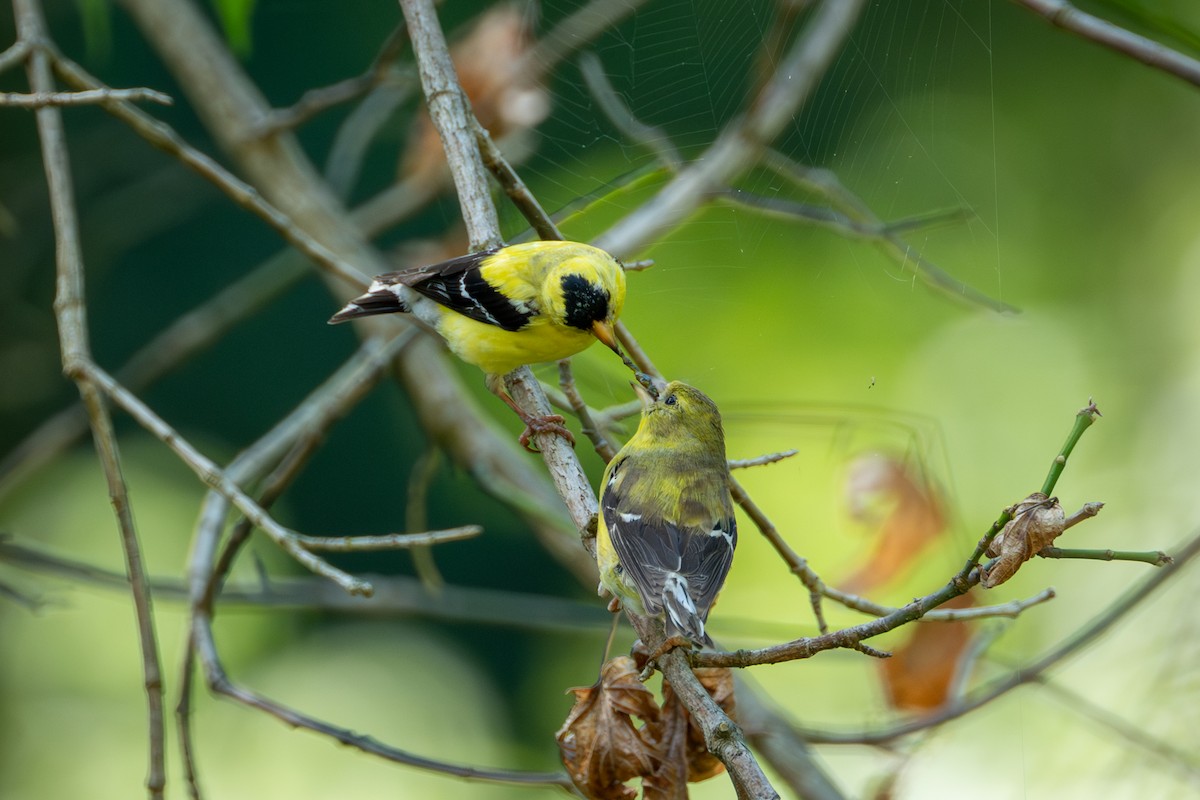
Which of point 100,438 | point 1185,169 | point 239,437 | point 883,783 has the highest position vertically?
point 1185,169

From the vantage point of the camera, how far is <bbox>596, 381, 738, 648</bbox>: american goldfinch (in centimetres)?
228

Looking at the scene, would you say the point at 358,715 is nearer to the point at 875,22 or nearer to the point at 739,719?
the point at 739,719

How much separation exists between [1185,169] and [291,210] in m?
5.71

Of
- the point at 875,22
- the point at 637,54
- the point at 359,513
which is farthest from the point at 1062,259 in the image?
the point at 359,513

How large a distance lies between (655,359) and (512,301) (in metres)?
1.54

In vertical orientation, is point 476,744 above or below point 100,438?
above

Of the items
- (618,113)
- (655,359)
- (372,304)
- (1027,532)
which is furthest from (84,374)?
(655,359)

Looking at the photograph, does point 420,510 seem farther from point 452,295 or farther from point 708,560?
point 708,560

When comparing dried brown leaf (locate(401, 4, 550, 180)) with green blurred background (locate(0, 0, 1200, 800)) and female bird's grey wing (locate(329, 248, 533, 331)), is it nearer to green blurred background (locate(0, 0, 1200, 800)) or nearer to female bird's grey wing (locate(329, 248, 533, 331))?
green blurred background (locate(0, 0, 1200, 800))

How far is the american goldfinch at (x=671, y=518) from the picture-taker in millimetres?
2279

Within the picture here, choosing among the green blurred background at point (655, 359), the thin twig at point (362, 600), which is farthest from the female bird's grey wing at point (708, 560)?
the green blurred background at point (655, 359)

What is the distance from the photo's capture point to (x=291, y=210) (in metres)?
3.91

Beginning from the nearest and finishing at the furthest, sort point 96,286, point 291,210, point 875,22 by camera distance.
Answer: point 875,22 → point 291,210 → point 96,286

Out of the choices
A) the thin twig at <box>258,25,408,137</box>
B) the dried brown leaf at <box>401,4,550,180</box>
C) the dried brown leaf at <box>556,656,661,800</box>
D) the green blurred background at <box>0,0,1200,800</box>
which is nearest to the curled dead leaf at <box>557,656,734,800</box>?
the dried brown leaf at <box>556,656,661,800</box>
